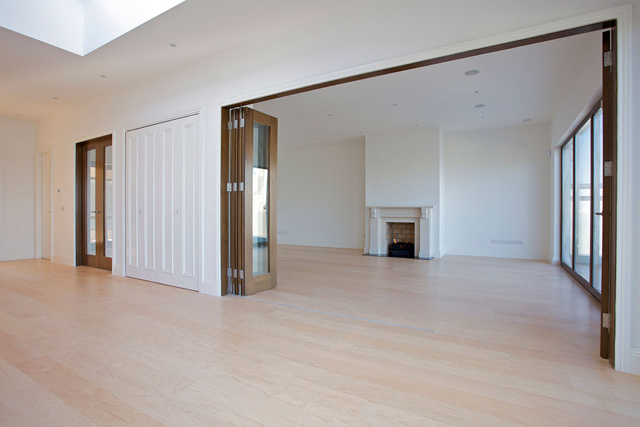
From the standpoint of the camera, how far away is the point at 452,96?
531 cm

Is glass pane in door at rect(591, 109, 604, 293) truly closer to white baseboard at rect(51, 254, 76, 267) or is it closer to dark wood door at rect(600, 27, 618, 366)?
dark wood door at rect(600, 27, 618, 366)

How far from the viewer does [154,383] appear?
1.92m

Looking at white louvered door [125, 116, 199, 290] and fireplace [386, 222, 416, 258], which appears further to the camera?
fireplace [386, 222, 416, 258]

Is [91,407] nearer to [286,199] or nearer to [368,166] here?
[368,166]

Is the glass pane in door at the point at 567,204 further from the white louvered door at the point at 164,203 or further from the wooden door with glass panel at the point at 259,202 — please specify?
the white louvered door at the point at 164,203

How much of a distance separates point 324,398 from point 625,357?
6.46ft

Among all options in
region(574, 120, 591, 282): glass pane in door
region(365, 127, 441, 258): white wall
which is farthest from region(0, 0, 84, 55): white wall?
region(574, 120, 591, 282): glass pane in door

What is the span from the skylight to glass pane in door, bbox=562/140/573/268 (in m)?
6.58

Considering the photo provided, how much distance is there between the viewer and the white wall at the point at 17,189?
670 centimetres

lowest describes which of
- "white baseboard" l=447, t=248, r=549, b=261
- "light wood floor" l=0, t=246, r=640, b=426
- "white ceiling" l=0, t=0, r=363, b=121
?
"light wood floor" l=0, t=246, r=640, b=426

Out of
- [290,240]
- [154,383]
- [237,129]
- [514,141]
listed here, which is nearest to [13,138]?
[237,129]

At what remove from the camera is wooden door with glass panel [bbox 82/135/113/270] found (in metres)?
5.57

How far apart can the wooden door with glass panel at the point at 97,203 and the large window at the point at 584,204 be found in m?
7.01

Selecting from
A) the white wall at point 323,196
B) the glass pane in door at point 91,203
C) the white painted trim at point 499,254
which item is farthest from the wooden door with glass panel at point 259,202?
the white painted trim at point 499,254
